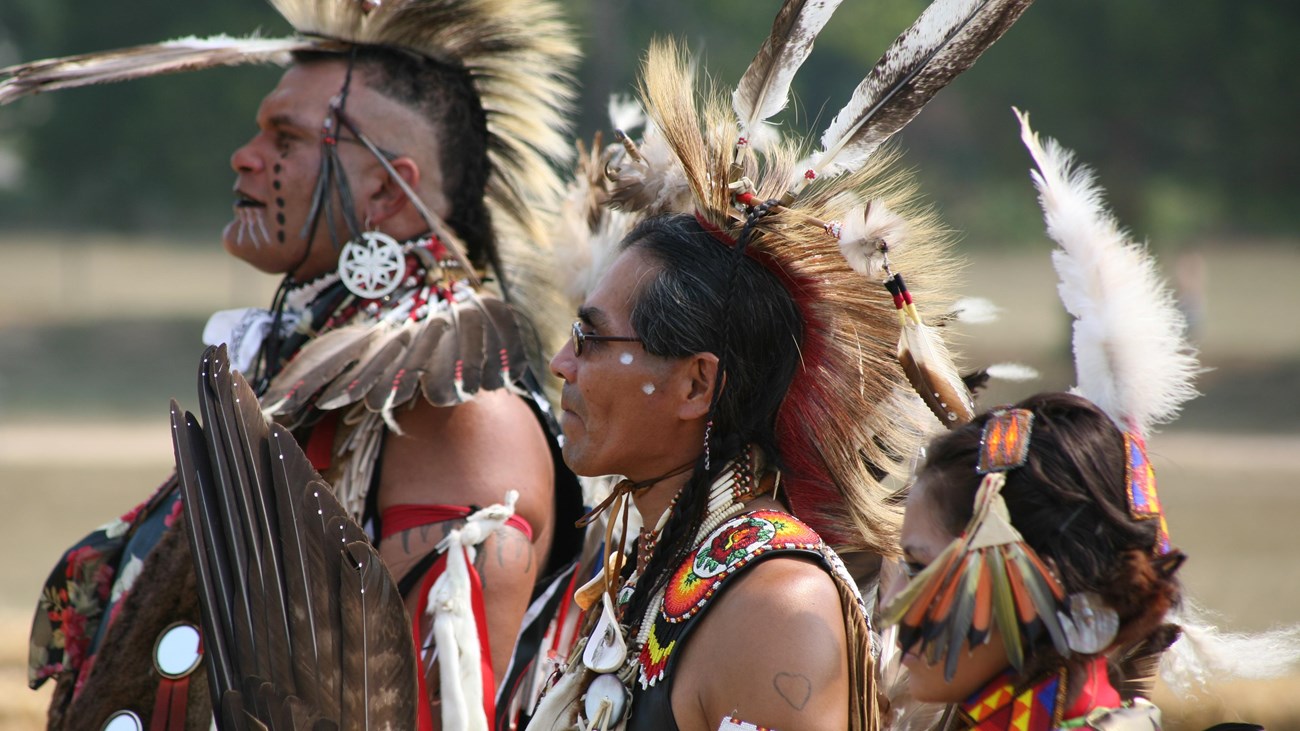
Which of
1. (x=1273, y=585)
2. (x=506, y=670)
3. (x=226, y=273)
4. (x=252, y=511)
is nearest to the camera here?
(x=252, y=511)

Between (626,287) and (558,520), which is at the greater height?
(626,287)

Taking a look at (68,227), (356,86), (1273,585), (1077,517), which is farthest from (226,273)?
(1077,517)

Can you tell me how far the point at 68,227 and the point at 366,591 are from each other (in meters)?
28.8

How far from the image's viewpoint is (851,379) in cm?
210

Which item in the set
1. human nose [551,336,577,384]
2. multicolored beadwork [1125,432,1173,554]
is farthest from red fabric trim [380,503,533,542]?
multicolored beadwork [1125,432,1173,554]

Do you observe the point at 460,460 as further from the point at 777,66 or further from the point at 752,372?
the point at 777,66

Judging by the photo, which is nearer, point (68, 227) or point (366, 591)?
point (366, 591)

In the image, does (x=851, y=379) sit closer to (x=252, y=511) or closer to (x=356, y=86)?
(x=252, y=511)

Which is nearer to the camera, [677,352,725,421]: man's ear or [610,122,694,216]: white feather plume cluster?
[677,352,725,421]: man's ear

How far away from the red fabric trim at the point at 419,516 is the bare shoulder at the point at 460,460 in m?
0.02

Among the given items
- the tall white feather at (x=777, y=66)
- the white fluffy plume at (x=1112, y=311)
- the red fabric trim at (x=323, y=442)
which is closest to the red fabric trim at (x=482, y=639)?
the red fabric trim at (x=323, y=442)

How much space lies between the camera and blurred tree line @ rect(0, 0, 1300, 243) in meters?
15.9

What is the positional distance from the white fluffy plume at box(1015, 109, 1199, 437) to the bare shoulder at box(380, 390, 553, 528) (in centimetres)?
127

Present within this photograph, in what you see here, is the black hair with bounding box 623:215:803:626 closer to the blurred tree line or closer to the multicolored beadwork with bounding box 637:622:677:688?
the multicolored beadwork with bounding box 637:622:677:688
